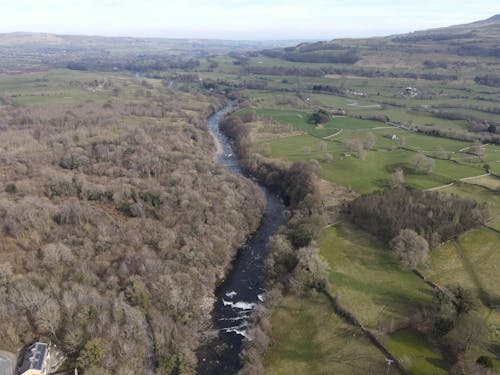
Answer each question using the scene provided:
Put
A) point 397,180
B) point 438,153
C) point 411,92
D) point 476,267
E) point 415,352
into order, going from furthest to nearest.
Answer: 1. point 411,92
2. point 438,153
3. point 397,180
4. point 476,267
5. point 415,352

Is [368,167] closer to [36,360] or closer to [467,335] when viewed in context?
[467,335]

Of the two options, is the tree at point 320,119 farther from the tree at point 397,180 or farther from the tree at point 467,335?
the tree at point 467,335

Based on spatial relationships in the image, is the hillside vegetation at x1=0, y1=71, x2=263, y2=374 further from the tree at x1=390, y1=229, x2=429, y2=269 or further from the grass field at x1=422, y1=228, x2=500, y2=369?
A: the grass field at x1=422, y1=228, x2=500, y2=369

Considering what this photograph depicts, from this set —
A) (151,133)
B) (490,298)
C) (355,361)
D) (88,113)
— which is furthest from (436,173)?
(88,113)

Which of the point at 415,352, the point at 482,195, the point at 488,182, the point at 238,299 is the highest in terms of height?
the point at 488,182

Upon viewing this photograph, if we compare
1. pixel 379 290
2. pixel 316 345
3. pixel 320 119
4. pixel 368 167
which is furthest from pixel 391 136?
pixel 316 345

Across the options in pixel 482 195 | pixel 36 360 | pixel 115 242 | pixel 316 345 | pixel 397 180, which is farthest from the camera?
pixel 397 180

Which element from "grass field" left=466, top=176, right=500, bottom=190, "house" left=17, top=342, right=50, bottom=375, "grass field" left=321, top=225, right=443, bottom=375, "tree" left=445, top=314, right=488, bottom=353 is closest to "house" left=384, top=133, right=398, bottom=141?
"grass field" left=466, top=176, right=500, bottom=190

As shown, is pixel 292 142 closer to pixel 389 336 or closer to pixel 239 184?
pixel 239 184
